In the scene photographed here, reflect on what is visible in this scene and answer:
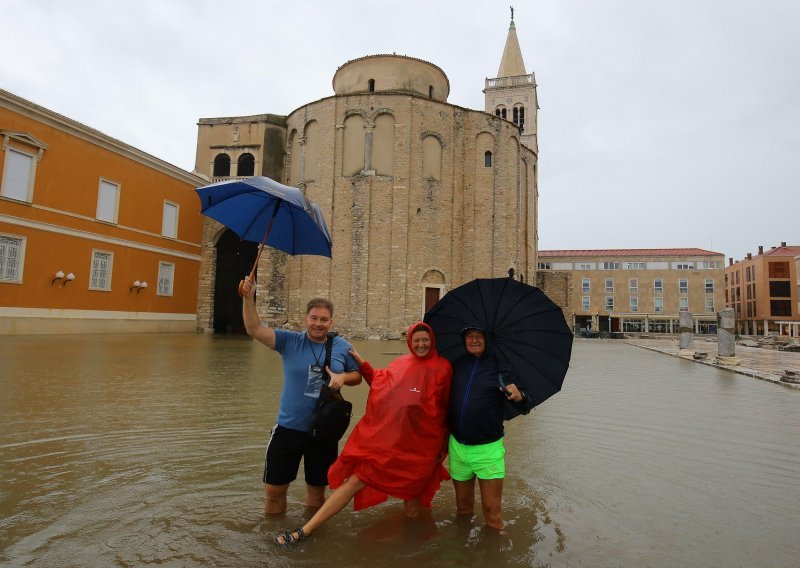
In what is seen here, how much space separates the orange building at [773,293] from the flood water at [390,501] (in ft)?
188

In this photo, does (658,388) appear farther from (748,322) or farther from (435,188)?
(748,322)

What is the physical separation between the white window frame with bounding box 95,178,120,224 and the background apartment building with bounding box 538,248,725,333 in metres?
45.1

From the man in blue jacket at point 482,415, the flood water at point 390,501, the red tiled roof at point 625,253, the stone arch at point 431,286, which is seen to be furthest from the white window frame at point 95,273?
the red tiled roof at point 625,253

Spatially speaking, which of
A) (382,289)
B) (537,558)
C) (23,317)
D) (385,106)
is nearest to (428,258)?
(382,289)

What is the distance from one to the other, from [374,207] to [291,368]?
76.6 feet

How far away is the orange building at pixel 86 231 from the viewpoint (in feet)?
56.9

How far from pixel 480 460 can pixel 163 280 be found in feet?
80.2

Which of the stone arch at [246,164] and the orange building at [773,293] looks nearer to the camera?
the stone arch at [246,164]

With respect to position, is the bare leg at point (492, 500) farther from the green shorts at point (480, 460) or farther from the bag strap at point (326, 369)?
the bag strap at point (326, 369)

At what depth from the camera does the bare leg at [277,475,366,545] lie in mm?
2799

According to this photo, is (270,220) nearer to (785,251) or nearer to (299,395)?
(299,395)

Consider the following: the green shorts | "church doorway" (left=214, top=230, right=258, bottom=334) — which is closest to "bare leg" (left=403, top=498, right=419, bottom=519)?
the green shorts

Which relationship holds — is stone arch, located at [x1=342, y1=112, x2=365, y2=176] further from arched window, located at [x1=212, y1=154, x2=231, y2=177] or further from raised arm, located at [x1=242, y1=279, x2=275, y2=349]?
raised arm, located at [x1=242, y1=279, x2=275, y2=349]

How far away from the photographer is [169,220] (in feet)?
80.2
